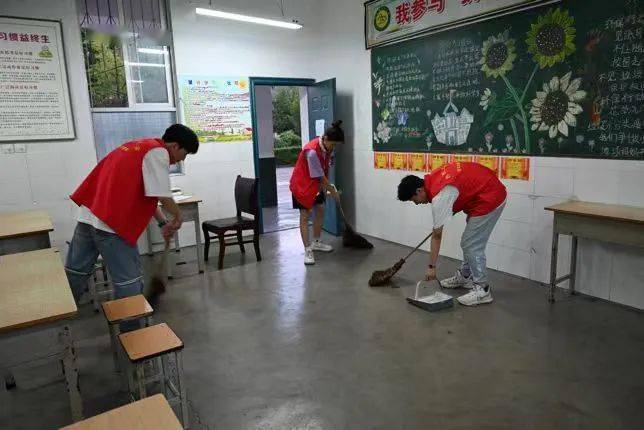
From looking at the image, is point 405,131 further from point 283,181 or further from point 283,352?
point 283,181

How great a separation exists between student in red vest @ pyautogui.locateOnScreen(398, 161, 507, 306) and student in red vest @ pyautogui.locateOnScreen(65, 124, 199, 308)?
1472 millimetres

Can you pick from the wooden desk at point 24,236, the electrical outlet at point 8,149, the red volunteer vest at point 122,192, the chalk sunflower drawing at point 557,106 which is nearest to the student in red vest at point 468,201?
the chalk sunflower drawing at point 557,106

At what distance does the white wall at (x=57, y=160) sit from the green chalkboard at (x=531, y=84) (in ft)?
10.5

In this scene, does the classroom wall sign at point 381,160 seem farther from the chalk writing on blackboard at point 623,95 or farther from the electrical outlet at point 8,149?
the electrical outlet at point 8,149

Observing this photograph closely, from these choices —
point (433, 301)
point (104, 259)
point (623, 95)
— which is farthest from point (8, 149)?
point (623, 95)

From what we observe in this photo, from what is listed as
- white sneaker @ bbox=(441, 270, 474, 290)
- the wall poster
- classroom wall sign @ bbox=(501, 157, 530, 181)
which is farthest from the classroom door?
classroom wall sign @ bbox=(501, 157, 530, 181)

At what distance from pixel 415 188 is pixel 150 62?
11.5ft

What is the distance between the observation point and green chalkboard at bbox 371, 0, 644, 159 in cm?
296

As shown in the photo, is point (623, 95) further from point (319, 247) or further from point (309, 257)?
point (319, 247)

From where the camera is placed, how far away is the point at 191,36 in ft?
16.5

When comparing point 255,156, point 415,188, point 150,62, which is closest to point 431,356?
point 415,188

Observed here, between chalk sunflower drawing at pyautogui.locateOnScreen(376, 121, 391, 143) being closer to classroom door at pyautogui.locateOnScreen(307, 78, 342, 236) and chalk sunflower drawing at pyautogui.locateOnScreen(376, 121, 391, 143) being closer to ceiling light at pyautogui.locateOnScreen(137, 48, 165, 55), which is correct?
classroom door at pyautogui.locateOnScreen(307, 78, 342, 236)

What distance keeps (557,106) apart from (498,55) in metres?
0.68

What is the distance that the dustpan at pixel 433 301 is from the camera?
3.18 m
